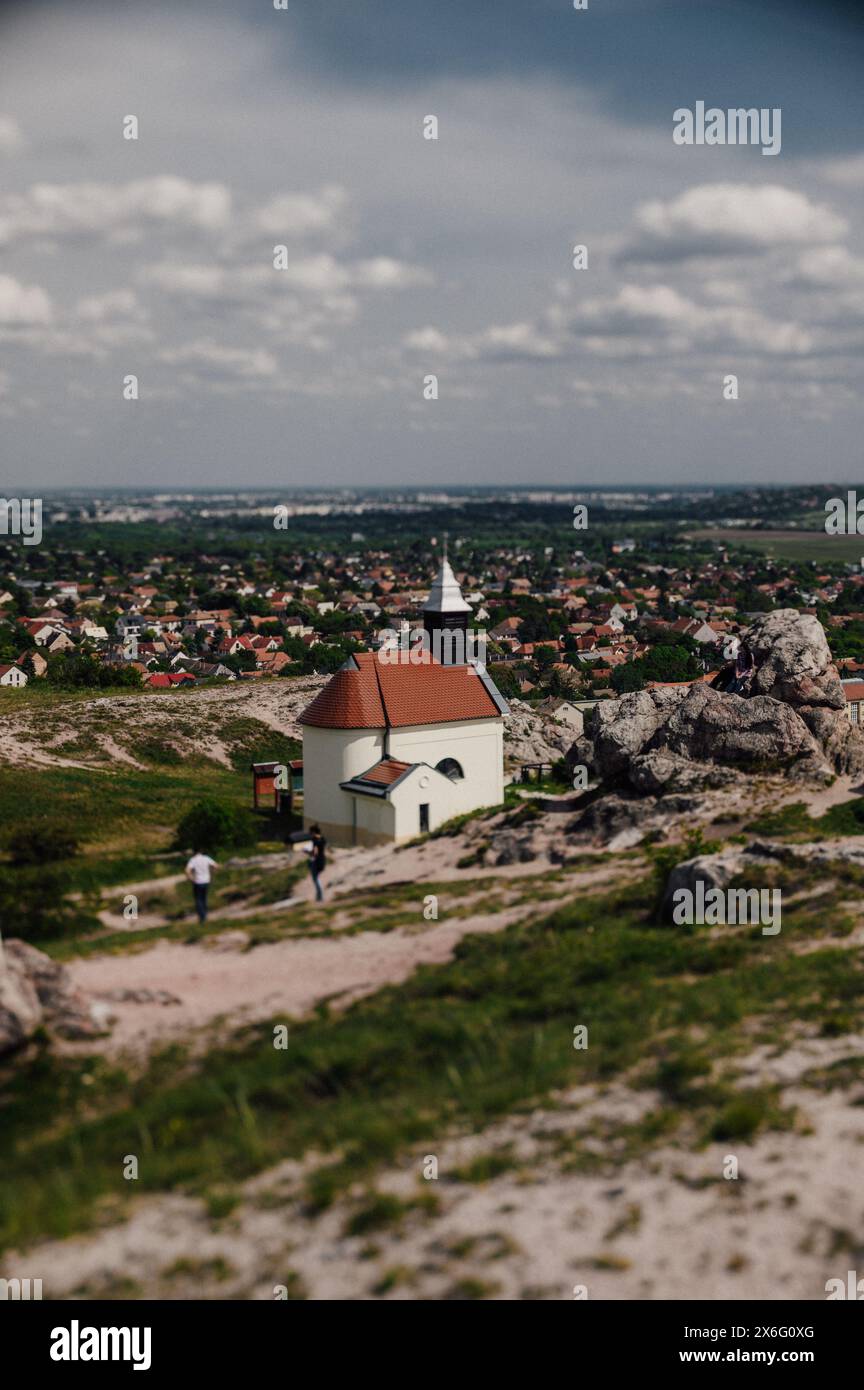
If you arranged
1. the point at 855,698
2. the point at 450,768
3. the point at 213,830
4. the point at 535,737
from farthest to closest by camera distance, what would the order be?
the point at 855,698 < the point at 535,737 < the point at 450,768 < the point at 213,830

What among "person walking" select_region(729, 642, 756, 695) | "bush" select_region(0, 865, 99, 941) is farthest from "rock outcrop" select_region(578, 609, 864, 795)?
"bush" select_region(0, 865, 99, 941)

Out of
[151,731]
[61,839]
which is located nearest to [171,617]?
[151,731]

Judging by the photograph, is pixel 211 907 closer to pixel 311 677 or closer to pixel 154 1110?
pixel 154 1110

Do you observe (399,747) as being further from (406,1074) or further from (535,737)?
(406,1074)

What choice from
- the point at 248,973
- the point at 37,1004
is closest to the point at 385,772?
the point at 248,973

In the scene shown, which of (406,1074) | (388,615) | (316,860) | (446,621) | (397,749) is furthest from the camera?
(388,615)
